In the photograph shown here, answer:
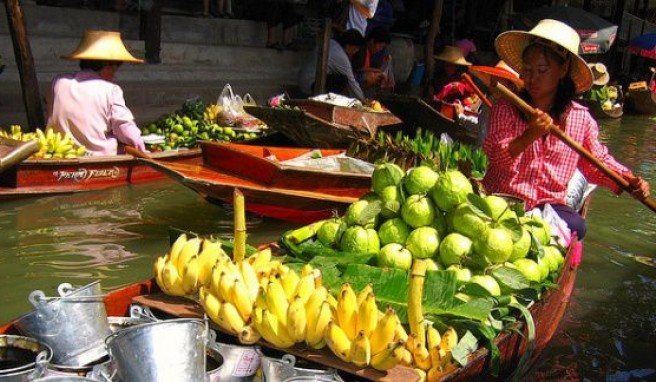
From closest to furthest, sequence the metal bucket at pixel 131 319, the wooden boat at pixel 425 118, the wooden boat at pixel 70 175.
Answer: the metal bucket at pixel 131 319 → the wooden boat at pixel 70 175 → the wooden boat at pixel 425 118

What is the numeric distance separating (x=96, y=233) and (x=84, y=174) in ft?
2.81

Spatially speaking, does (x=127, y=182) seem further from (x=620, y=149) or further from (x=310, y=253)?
(x=620, y=149)

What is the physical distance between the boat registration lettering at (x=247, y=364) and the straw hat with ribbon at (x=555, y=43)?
7.97 ft

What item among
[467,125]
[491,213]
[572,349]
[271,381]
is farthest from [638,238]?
[271,381]

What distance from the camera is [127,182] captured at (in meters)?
6.61

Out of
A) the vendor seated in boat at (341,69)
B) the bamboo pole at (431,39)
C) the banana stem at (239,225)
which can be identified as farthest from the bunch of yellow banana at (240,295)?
the bamboo pole at (431,39)

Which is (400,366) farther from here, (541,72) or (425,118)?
(425,118)

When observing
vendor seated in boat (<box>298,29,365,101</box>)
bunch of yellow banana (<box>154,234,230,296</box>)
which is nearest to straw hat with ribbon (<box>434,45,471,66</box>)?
vendor seated in boat (<box>298,29,365,101</box>)

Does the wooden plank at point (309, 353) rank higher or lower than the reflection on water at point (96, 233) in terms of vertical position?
higher

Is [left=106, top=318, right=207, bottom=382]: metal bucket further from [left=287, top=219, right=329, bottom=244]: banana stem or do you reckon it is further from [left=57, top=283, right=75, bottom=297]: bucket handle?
[left=287, top=219, right=329, bottom=244]: banana stem

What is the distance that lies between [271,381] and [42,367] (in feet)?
2.41

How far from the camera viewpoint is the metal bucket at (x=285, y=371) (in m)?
2.30

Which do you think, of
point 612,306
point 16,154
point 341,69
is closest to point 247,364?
point 16,154

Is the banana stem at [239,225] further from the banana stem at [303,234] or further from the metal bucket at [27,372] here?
the metal bucket at [27,372]
